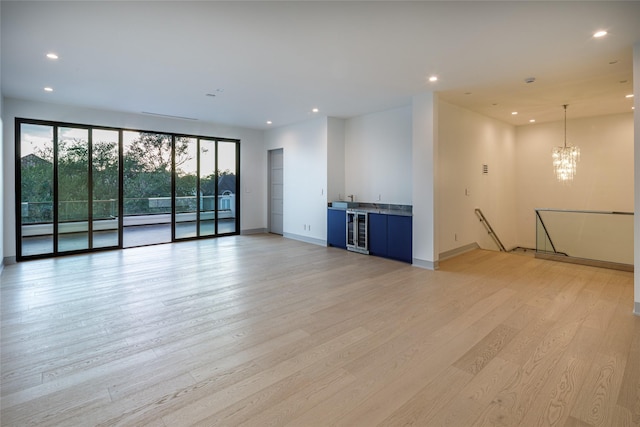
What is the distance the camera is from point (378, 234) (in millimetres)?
6383

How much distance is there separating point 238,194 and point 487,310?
7038mm

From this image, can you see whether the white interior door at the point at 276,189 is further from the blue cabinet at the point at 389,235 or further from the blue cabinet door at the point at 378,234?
the blue cabinet door at the point at 378,234

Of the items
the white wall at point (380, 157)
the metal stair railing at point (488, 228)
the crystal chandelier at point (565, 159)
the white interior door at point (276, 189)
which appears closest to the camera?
the white wall at point (380, 157)

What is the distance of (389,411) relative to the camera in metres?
1.99

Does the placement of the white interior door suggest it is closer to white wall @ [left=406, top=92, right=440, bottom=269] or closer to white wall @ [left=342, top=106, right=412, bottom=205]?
white wall @ [left=342, top=106, right=412, bottom=205]

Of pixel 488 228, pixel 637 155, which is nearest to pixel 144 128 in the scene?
pixel 488 228

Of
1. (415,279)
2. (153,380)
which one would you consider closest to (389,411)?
(153,380)

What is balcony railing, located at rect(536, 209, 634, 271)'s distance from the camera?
5.29 metres

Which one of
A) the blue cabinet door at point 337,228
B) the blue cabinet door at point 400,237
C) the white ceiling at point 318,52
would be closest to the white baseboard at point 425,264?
the blue cabinet door at point 400,237

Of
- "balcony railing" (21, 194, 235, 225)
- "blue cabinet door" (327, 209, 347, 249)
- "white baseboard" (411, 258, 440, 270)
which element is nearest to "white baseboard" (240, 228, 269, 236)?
"balcony railing" (21, 194, 235, 225)

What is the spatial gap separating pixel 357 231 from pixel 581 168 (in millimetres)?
5529

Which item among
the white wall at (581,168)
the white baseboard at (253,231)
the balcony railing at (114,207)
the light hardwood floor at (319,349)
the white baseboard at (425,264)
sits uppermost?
the white wall at (581,168)

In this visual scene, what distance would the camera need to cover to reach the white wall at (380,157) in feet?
21.4

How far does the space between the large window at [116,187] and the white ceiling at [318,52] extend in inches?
39.4
